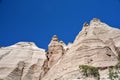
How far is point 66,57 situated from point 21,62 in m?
16.8

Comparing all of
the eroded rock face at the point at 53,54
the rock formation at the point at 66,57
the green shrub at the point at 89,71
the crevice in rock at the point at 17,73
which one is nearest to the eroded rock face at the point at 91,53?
the rock formation at the point at 66,57

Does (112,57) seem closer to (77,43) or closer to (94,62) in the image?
(94,62)

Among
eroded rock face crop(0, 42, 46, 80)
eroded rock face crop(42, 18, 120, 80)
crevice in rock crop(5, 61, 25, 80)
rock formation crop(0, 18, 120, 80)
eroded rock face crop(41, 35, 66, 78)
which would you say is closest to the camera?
eroded rock face crop(42, 18, 120, 80)

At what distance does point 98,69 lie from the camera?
201 feet

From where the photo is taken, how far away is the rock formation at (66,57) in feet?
213

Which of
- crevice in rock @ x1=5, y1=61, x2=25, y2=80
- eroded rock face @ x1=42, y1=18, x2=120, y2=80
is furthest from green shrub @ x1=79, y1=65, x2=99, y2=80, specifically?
crevice in rock @ x1=5, y1=61, x2=25, y2=80

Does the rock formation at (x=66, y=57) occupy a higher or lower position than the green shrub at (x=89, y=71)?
higher

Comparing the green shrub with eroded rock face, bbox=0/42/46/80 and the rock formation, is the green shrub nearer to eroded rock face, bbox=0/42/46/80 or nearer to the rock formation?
the rock formation

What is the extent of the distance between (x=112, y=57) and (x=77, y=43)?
10.6 m

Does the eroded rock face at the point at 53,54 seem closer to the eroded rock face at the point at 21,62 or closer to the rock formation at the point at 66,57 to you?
the rock formation at the point at 66,57

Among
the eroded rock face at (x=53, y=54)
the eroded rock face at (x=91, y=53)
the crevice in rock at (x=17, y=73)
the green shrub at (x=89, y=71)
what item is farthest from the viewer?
the eroded rock face at (x=53, y=54)

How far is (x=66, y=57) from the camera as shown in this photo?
7175cm

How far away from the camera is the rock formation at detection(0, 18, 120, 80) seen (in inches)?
2552

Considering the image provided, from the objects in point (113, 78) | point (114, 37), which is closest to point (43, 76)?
point (114, 37)
